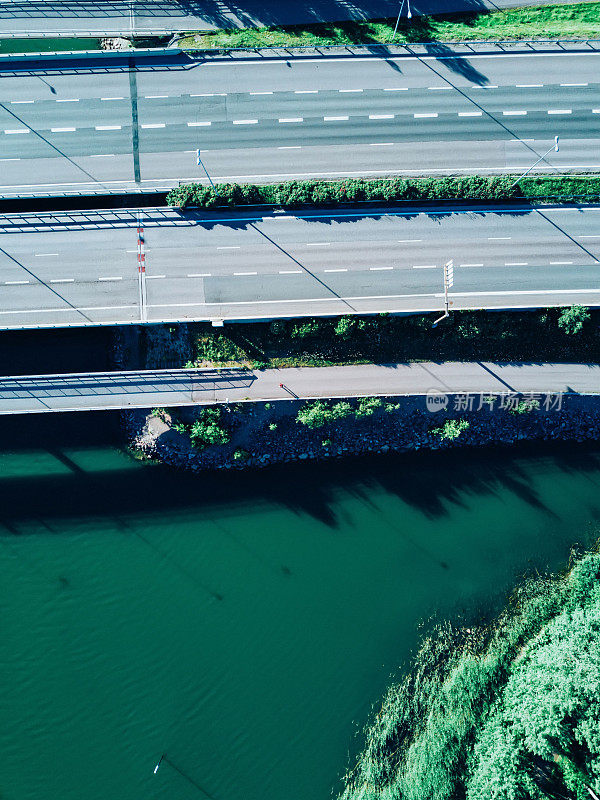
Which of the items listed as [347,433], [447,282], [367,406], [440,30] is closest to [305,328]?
[367,406]

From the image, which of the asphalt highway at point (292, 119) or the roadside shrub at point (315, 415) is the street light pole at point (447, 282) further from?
the roadside shrub at point (315, 415)

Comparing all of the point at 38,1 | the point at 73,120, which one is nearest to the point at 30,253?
the point at 73,120

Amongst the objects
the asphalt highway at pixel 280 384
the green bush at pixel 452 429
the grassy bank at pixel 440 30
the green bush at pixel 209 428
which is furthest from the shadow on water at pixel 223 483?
the grassy bank at pixel 440 30

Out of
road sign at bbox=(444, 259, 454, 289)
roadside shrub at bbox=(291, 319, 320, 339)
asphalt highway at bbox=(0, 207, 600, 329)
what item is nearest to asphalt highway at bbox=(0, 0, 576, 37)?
asphalt highway at bbox=(0, 207, 600, 329)

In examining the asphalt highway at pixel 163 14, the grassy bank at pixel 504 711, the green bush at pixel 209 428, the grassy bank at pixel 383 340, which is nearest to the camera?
the grassy bank at pixel 504 711

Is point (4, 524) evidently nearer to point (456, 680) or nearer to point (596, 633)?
point (456, 680)

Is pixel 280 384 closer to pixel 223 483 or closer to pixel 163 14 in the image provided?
pixel 223 483
